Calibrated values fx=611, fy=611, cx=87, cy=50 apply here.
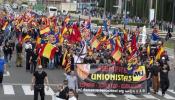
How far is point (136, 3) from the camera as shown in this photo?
106812mm

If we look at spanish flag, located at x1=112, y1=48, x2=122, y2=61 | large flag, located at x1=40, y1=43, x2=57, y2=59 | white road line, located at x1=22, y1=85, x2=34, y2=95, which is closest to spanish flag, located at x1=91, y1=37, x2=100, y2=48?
large flag, located at x1=40, y1=43, x2=57, y2=59

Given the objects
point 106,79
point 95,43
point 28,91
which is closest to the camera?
point 28,91

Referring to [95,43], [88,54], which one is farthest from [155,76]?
[95,43]

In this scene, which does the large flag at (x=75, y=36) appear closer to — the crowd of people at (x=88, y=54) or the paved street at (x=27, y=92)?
the crowd of people at (x=88, y=54)

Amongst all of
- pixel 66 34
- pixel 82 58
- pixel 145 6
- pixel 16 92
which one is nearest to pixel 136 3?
pixel 145 6

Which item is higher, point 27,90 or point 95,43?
point 95,43

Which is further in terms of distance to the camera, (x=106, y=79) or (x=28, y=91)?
(x=106, y=79)

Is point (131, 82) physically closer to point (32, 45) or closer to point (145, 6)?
point (32, 45)

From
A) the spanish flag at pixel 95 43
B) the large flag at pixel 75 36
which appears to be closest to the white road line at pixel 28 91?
the spanish flag at pixel 95 43

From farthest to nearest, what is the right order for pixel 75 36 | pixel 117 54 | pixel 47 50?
pixel 75 36 < pixel 47 50 < pixel 117 54

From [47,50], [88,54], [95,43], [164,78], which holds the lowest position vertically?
[164,78]

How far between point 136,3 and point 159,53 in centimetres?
7610

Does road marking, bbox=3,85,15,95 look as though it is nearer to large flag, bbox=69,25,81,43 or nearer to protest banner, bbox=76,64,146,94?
protest banner, bbox=76,64,146,94

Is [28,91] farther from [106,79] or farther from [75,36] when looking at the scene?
[75,36]
